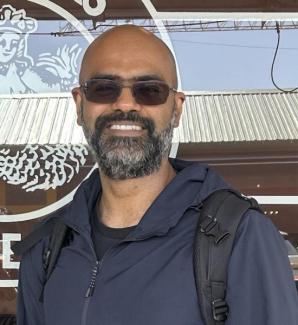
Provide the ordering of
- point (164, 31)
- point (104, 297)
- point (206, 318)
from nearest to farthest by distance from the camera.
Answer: point (206, 318) → point (104, 297) → point (164, 31)

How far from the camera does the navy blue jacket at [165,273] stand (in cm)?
147

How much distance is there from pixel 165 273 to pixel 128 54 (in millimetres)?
611

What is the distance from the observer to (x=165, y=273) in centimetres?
155

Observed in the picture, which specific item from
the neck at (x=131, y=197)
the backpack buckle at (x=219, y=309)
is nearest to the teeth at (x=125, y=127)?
the neck at (x=131, y=197)

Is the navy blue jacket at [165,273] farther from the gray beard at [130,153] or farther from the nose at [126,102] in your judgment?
the nose at [126,102]

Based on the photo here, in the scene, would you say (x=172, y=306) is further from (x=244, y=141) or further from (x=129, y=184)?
(x=244, y=141)

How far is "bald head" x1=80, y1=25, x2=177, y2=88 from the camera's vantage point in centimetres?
181

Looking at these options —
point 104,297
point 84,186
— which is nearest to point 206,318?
point 104,297

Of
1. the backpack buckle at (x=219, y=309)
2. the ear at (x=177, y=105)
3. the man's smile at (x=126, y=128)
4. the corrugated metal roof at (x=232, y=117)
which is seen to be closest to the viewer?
the backpack buckle at (x=219, y=309)

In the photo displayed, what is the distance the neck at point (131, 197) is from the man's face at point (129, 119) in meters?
0.03

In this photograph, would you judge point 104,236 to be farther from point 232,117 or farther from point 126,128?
point 232,117

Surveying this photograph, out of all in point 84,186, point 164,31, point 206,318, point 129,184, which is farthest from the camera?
point 164,31

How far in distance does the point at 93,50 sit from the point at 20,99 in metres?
1.45

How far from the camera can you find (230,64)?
3.21m
